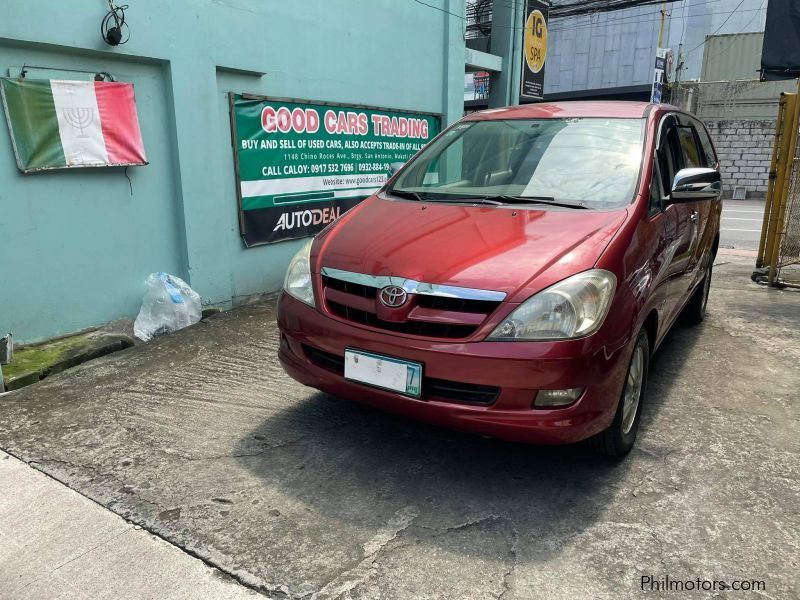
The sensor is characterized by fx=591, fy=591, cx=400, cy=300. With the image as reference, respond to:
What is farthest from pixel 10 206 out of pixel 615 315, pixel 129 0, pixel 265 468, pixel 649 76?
pixel 649 76

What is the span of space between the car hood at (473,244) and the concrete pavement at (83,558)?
1410mm

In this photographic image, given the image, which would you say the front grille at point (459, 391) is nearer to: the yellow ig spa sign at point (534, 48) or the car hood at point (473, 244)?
the car hood at point (473, 244)

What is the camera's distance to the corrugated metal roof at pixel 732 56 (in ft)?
72.5

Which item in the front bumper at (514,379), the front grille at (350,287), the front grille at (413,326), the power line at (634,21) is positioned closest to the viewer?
the front bumper at (514,379)

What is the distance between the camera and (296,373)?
3.00m

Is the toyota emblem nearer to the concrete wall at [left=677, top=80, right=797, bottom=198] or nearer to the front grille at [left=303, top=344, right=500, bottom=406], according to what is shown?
the front grille at [left=303, top=344, right=500, bottom=406]

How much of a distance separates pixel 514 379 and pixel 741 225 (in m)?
Result: 14.1

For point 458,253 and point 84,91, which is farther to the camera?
point 84,91

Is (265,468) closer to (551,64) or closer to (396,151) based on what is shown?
(396,151)

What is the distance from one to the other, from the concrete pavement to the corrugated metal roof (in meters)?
25.7

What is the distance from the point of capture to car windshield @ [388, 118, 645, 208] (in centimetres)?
319

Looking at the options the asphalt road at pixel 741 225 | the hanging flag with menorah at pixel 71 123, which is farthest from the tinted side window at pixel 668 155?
the asphalt road at pixel 741 225

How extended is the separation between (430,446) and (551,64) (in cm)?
2880

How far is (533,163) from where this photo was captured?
3.46m
